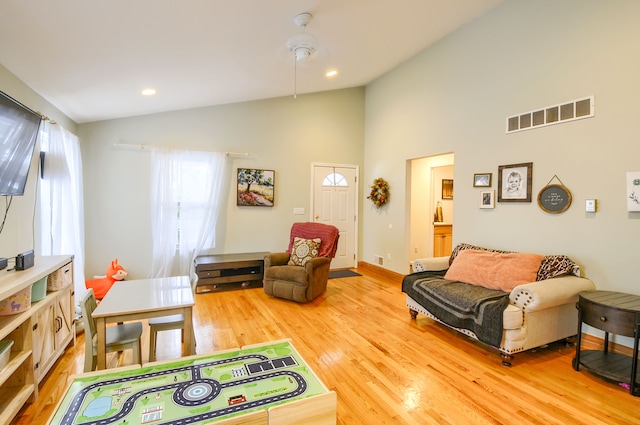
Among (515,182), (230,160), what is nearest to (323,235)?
(230,160)

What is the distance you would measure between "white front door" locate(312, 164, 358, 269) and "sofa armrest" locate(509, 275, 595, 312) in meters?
3.62

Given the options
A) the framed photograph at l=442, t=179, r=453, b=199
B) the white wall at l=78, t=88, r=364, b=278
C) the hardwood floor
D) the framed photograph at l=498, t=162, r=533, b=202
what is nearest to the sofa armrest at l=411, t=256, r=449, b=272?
the hardwood floor

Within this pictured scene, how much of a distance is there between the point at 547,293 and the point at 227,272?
3.96m

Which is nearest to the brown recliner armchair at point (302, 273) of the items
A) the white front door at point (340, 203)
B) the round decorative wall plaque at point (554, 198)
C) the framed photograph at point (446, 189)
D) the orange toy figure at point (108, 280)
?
the white front door at point (340, 203)

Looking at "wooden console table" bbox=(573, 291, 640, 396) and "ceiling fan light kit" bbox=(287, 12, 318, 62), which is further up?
"ceiling fan light kit" bbox=(287, 12, 318, 62)

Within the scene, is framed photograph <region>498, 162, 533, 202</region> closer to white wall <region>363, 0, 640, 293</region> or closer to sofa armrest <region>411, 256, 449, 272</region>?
white wall <region>363, 0, 640, 293</region>


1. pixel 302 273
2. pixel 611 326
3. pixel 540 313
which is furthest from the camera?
pixel 302 273

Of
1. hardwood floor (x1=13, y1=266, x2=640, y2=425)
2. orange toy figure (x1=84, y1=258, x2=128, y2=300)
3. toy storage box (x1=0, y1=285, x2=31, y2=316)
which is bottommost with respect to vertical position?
hardwood floor (x1=13, y1=266, x2=640, y2=425)

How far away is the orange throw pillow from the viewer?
118 inches

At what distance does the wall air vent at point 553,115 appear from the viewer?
293cm

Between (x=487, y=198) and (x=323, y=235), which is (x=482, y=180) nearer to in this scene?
(x=487, y=198)

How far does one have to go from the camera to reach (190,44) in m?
2.80

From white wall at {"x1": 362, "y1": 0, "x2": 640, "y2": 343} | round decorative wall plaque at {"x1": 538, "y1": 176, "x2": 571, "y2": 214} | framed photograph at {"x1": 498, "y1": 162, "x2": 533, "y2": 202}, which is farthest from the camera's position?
framed photograph at {"x1": 498, "y1": 162, "x2": 533, "y2": 202}

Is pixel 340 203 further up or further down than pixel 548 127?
further down
